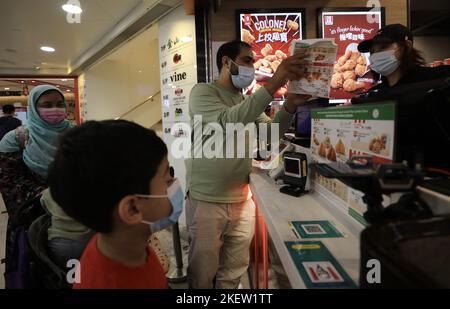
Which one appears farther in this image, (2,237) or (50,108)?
(2,237)

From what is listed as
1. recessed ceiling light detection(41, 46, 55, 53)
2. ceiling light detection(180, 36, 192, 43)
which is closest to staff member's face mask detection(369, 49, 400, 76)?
ceiling light detection(180, 36, 192, 43)

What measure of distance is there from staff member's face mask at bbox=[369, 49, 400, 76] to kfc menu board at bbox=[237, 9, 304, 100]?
135 cm

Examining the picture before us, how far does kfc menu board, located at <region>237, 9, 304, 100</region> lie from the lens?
313 centimetres

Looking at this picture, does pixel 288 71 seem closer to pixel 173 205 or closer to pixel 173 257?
pixel 173 205

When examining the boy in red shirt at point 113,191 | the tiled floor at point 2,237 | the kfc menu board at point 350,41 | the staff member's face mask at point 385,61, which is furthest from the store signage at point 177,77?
the boy in red shirt at point 113,191

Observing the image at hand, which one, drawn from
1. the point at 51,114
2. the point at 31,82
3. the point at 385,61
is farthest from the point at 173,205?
the point at 31,82

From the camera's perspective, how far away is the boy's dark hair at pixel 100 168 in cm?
73

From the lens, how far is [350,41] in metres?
3.17

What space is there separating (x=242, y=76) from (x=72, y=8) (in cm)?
347

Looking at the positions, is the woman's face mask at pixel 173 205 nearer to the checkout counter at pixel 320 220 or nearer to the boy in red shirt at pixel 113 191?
the boy in red shirt at pixel 113 191

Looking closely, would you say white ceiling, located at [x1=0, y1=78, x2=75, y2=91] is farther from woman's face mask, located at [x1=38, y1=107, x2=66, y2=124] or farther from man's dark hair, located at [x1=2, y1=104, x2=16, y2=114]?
woman's face mask, located at [x1=38, y1=107, x2=66, y2=124]

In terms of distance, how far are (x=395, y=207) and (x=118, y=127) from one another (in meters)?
0.70

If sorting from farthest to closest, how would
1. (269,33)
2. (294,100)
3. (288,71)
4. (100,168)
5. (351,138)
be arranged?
(269,33), (294,100), (288,71), (351,138), (100,168)

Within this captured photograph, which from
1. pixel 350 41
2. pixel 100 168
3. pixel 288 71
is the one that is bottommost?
pixel 100 168
